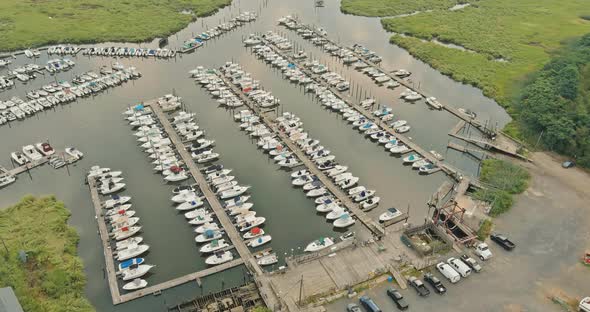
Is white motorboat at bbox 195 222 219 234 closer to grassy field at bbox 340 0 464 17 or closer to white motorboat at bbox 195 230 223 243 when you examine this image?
white motorboat at bbox 195 230 223 243

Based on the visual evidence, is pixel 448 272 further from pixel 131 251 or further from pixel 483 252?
pixel 131 251

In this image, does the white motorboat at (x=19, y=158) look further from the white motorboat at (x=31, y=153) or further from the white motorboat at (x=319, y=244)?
the white motorboat at (x=319, y=244)

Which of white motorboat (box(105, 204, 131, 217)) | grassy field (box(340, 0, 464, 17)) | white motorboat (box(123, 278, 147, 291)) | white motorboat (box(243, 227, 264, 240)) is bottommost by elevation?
white motorboat (box(123, 278, 147, 291))

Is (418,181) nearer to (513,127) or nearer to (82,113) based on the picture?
→ (513,127)

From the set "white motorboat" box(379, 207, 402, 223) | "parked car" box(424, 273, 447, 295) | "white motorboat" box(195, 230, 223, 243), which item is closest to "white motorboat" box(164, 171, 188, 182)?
"white motorboat" box(195, 230, 223, 243)

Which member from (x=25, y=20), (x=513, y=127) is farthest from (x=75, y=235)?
(x=25, y=20)

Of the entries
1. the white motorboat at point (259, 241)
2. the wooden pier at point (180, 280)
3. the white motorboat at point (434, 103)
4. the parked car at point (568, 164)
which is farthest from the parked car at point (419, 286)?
the white motorboat at point (434, 103)

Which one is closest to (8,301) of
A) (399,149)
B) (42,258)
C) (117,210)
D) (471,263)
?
(42,258)
